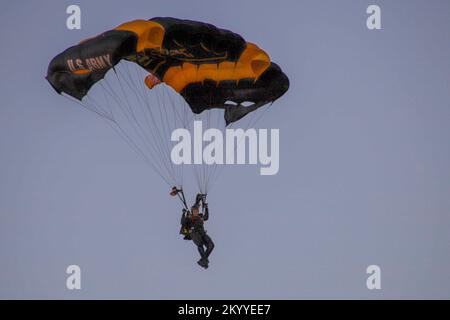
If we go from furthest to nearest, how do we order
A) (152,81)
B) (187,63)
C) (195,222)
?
(152,81) < (187,63) < (195,222)

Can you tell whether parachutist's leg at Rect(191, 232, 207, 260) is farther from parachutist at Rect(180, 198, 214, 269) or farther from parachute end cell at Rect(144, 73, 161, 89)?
parachute end cell at Rect(144, 73, 161, 89)

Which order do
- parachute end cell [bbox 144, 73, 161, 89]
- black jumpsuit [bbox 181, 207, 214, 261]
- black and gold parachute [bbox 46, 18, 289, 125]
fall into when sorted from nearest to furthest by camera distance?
black and gold parachute [bbox 46, 18, 289, 125] → black jumpsuit [bbox 181, 207, 214, 261] → parachute end cell [bbox 144, 73, 161, 89]

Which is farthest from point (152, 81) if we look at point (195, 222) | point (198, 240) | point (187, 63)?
point (198, 240)

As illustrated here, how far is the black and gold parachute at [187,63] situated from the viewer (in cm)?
1634

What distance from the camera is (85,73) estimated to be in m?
17.4

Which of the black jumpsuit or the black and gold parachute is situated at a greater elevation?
the black and gold parachute

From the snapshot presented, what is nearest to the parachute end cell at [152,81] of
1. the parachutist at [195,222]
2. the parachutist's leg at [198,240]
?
the parachutist at [195,222]

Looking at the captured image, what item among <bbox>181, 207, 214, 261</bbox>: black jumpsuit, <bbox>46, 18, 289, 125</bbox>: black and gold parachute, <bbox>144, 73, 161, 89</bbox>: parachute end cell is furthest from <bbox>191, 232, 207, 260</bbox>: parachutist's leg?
<bbox>144, 73, 161, 89</bbox>: parachute end cell

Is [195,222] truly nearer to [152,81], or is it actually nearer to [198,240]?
[198,240]

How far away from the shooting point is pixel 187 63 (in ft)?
59.5

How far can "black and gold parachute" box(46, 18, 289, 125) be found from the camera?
16.3m

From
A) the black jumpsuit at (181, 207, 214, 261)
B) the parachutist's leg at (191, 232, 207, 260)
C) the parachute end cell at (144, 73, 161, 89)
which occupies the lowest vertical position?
the parachutist's leg at (191, 232, 207, 260)

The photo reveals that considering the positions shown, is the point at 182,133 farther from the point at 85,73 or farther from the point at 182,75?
the point at 85,73
